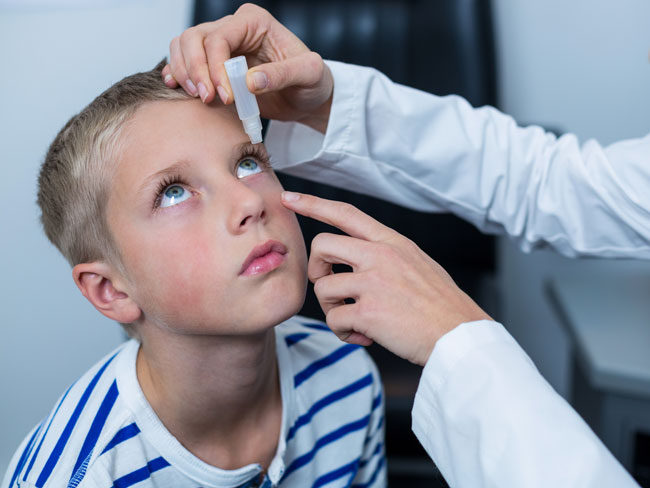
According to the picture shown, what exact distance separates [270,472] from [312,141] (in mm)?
434

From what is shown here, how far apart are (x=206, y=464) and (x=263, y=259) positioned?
271 mm

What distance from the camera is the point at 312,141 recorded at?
887mm

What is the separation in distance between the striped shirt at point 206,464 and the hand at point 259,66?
323 mm

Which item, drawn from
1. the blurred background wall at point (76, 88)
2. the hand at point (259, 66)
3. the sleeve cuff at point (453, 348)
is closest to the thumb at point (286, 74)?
the hand at point (259, 66)

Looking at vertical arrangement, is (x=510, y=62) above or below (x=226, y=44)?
below

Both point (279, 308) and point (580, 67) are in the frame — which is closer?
point (279, 308)

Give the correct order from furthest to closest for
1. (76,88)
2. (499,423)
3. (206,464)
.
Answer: (76,88) < (206,464) < (499,423)

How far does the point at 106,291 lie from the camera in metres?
0.76

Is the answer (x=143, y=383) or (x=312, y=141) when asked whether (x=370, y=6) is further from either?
(x=143, y=383)

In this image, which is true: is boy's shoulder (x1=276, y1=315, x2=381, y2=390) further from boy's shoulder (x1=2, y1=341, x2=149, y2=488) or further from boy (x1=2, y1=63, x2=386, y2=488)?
boy's shoulder (x1=2, y1=341, x2=149, y2=488)

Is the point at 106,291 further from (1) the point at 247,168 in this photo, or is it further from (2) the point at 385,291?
(2) the point at 385,291

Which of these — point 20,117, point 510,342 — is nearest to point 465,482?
point 510,342

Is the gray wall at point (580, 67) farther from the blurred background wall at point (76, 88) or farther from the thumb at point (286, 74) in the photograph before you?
the thumb at point (286, 74)

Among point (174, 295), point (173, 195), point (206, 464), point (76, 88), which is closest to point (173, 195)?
point (173, 195)
